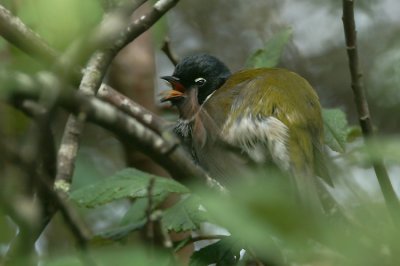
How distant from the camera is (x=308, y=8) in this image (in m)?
9.16

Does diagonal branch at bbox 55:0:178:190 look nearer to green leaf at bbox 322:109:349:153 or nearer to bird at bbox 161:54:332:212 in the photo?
bird at bbox 161:54:332:212

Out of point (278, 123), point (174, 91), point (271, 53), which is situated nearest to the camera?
point (278, 123)

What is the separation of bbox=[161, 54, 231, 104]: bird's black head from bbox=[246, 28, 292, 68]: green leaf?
754 millimetres

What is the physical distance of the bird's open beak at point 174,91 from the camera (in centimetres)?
552

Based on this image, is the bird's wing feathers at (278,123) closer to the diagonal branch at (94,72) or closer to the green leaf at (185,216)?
the green leaf at (185,216)

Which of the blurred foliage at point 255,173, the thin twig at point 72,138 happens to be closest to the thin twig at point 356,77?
the blurred foliage at point 255,173

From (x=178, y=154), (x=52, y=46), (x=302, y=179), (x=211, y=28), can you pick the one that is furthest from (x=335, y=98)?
(x=178, y=154)

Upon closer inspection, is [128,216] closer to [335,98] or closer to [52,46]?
[52,46]

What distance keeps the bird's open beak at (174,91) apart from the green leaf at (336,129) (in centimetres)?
126

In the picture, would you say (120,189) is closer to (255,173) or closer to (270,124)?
(255,173)

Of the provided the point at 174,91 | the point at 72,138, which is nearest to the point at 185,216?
the point at 72,138

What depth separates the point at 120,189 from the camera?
3.53m

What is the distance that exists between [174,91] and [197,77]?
240 mm

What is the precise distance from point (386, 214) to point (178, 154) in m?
0.95
